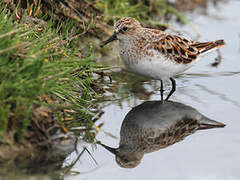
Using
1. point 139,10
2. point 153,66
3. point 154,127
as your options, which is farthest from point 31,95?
point 139,10

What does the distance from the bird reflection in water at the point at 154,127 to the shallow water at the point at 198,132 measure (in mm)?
103

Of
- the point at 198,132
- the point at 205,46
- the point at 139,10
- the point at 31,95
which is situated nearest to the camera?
the point at 31,95

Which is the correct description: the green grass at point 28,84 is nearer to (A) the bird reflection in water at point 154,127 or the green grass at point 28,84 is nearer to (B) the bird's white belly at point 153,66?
(A) the bird reflection in water at point 154,127

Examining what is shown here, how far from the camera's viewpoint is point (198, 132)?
20.4ft

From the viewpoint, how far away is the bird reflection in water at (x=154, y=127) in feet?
18.4

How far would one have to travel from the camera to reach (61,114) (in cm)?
611

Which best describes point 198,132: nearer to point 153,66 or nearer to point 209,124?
point 209,124

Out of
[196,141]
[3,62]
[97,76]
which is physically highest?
[3,62]

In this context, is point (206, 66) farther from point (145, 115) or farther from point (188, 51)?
point (145, 115)

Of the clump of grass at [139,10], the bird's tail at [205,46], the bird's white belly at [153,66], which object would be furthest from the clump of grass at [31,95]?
the clump of grass at [139,10]

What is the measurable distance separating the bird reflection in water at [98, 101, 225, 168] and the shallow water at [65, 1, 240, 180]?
0.33ft

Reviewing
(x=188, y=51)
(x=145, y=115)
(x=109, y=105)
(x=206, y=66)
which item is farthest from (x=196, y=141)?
(x=206, y=66)

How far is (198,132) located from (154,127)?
2.09 ft

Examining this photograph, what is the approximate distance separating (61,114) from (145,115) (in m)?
1.40
